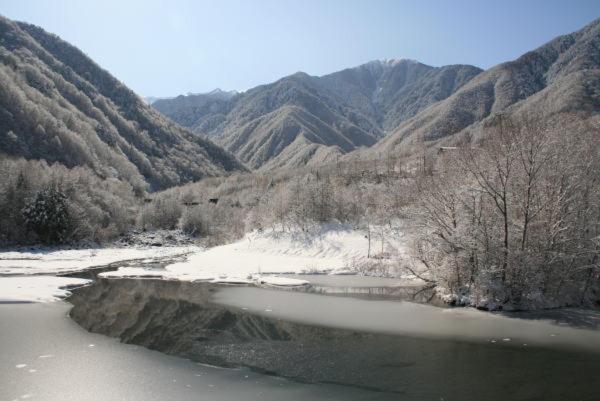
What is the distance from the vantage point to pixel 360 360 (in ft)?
53.0

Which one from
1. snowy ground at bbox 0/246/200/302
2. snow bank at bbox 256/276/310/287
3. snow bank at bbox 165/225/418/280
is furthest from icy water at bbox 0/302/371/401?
snow bank at bbox 165/225/418/280

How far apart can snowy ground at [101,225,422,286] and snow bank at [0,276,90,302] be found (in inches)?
197

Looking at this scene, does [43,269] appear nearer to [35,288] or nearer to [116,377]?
[35,288]

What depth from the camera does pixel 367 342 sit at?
734 inches

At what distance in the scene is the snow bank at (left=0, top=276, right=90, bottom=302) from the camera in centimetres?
2653

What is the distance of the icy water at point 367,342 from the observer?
540 inches

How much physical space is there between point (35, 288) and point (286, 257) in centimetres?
2900

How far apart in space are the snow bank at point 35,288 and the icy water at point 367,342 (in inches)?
73.8

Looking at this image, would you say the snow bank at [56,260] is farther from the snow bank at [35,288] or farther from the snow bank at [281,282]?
the snow bank at [281,282]

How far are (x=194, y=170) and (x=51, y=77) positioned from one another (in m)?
Result: 65.6

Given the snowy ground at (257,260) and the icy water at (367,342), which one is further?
the snowy ground at (257,260)

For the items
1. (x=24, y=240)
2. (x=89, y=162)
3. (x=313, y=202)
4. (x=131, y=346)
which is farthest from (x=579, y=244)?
(x=89, y=162)

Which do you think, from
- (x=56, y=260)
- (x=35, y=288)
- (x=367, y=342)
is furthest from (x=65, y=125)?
(x=367, y=342)

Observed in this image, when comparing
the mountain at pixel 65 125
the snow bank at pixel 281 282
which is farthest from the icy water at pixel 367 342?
the mountain at pixel 65 125
